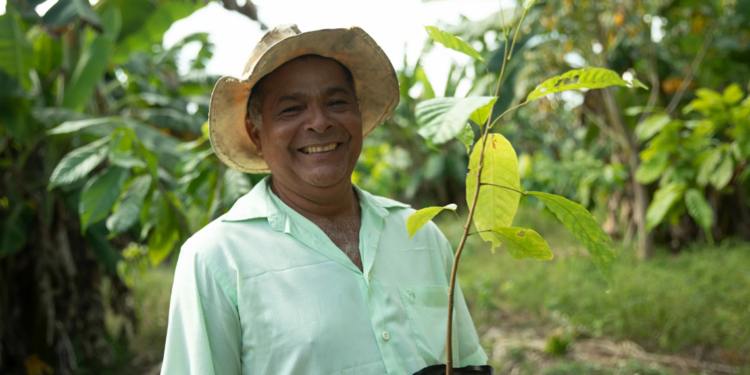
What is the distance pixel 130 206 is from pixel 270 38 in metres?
0.97

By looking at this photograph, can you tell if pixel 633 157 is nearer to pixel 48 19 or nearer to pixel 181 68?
pixel 48 19

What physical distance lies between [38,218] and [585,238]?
362cm

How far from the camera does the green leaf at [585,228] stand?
3.23 ft

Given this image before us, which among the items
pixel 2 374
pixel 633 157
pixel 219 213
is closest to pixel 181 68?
pixel 2 374

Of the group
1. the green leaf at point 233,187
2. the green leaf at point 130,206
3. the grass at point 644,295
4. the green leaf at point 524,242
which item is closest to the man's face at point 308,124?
the green leaf at point 524,242

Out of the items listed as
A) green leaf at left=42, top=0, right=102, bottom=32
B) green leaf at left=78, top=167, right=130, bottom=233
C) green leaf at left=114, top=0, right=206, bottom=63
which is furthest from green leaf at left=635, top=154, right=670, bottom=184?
green leaf at left=114, top=0, right=206, bottom=63

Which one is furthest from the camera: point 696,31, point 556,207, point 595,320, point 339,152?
point 696,31

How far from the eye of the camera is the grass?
347 centimetres

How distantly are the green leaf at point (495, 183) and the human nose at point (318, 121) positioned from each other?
13.6 inches

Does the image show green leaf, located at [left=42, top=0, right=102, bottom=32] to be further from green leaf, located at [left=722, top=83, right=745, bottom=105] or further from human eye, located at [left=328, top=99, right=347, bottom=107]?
green leaf, located at [left=722, top=83, right=745, bottom=105]

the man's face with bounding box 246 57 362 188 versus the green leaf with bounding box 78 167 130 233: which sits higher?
the man's face with bounding box 246 57 362 188

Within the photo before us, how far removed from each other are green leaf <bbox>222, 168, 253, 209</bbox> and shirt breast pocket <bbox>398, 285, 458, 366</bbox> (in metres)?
0.78

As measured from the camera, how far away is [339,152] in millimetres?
1257

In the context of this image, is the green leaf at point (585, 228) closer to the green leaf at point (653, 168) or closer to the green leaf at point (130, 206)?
the green leaf at point (130, 206)
